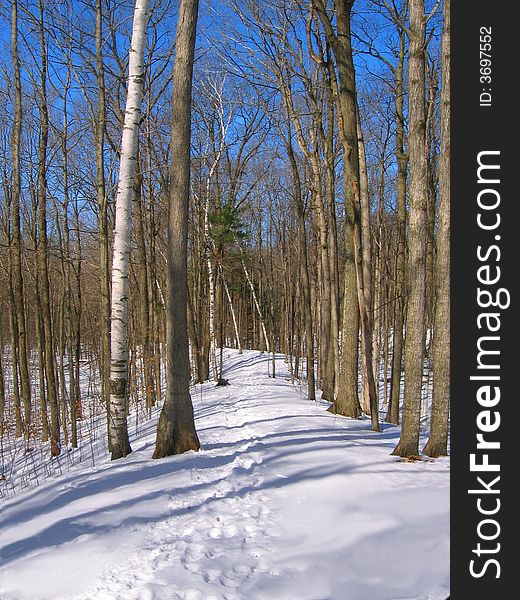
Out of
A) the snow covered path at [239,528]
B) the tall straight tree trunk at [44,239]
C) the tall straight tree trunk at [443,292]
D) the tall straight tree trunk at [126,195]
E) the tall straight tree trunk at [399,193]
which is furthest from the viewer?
the tall straight tree trunk at [399,193]

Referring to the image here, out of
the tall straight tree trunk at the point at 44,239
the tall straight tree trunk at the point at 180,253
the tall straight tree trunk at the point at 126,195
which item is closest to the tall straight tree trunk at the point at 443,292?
the tall straight tree trunk at the point at 180,253

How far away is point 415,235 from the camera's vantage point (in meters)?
5.94

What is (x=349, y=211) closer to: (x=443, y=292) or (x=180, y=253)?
(x=443, y=292)

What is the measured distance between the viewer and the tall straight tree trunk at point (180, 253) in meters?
6.19

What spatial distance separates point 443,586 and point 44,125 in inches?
460

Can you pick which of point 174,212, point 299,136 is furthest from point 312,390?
point 174,212

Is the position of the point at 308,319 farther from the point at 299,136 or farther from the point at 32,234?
the point at 32,234

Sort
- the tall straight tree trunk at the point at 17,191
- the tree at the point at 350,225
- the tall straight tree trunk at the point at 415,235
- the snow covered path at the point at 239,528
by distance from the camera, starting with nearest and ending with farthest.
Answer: the snow covered path at the point at 239,528
the tall straight tree trunk at the point at 415,235
the tree at the point at 350,225
the tall straight tree trunk at the point at 17,191

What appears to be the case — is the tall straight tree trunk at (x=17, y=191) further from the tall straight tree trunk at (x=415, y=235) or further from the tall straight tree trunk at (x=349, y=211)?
the tall straight tree trunk at (x=415, y=235)

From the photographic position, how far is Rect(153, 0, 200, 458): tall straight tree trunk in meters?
6.19

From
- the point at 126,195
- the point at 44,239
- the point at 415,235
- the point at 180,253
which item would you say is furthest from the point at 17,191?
the point at 415,235

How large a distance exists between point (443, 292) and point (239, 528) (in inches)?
149

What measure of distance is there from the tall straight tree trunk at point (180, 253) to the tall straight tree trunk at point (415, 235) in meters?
2.78

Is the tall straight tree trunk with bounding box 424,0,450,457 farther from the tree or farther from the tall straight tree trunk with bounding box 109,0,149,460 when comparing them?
the tall straight tree trunk with bounding box 109,0,149,460
